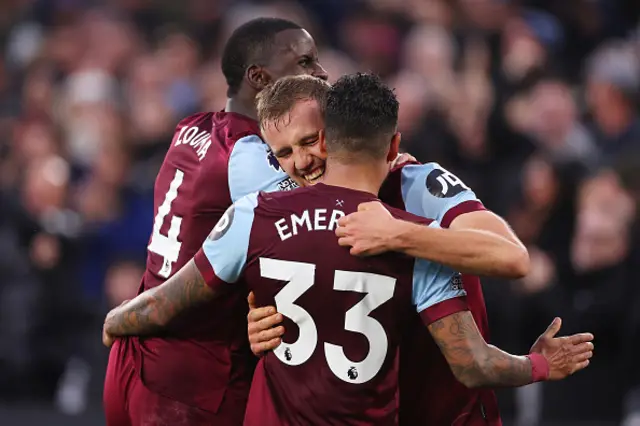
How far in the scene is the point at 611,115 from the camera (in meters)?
9.38

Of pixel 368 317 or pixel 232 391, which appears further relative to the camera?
pixel 232 391

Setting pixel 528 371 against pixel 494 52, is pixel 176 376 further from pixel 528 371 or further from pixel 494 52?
pixel 494 52

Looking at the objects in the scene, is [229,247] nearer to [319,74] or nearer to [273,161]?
[273,161]

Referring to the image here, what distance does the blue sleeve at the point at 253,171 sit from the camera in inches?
175

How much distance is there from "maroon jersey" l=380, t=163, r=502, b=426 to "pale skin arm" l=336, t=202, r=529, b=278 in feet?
1.19

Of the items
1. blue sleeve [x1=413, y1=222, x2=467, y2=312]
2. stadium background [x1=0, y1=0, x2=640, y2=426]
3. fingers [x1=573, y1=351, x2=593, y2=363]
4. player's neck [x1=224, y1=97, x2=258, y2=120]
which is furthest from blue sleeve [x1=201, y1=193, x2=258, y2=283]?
stadium background [x1=0, y1=0, x2=640, y2=426]

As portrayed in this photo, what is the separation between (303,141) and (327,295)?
0.63m

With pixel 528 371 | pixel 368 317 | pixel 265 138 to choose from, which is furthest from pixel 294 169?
pixel 528 371

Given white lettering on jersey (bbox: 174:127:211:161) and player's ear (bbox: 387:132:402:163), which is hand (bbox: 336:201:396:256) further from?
white lettering on jersey (bbox: 174:127:211:161)

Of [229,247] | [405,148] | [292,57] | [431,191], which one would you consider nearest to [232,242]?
[229,247]

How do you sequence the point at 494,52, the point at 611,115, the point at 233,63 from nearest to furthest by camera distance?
the point at 233,63 → the point at 611,115 → the point at 494,52

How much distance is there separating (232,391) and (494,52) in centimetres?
637

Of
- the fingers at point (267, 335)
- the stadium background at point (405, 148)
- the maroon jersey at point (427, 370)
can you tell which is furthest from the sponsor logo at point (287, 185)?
the stadium background at point (405, 148)

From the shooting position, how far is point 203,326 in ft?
15.3
